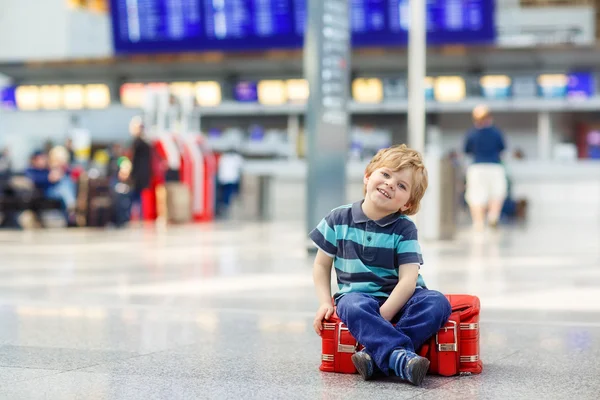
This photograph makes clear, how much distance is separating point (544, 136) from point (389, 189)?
23.7 metres

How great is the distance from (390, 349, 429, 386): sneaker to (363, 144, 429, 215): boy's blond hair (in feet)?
1.99

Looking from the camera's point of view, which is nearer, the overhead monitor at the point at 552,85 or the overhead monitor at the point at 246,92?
the overhead monitor at the point at 552,85

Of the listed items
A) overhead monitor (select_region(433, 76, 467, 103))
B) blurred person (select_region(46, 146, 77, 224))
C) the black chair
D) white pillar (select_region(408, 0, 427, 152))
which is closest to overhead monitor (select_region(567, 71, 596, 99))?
overhead monitor (select_region(433, 76, 467, 103))

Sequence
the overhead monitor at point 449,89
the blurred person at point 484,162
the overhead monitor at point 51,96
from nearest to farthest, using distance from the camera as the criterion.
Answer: the blurred person at point 484,162
the overhead monitor at point 449,89
the overhead monitor at point 51,96

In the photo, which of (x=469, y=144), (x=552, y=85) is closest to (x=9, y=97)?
(x=552, y=85)

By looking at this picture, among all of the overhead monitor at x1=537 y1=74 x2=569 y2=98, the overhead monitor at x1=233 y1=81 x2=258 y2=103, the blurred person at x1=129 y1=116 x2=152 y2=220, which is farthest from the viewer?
the overhead monitor at x1=233 y1=81 x2=258 y2=103

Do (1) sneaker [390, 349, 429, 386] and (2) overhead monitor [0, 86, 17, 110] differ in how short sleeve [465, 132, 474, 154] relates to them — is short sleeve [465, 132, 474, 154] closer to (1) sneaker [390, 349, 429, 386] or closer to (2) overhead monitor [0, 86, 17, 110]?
(1) sneaker [390, 349, 429, 386]

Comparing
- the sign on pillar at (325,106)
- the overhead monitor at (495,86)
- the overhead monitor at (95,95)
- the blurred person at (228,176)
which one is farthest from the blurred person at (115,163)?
the overhead monitor at (495,86)

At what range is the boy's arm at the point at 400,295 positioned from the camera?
12.9 feet

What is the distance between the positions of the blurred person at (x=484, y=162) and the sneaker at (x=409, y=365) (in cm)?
1071

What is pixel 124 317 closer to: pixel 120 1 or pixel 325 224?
pixel 325 224

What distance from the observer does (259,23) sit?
24609mm

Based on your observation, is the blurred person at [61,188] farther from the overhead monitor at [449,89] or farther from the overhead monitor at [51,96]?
the overhead monitor at [51,96]

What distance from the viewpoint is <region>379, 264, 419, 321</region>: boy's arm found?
12.9 ft
